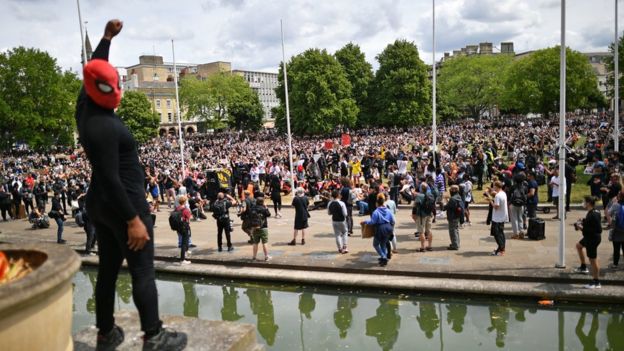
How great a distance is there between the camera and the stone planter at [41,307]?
8.09ft

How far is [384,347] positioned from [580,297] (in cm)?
378

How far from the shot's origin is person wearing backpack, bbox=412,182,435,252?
11875 millimetres

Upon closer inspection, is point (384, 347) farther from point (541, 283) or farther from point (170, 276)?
point (170, 276)

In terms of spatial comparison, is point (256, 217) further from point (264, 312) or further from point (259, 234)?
point (264, 312)

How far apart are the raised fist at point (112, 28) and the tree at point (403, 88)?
55349 millimetres

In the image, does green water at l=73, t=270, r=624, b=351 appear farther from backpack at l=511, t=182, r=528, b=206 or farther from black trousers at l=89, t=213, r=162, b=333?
backpack at l=511, t=182, r=528, b=206

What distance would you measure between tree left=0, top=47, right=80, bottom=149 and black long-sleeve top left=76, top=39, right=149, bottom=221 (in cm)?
4893

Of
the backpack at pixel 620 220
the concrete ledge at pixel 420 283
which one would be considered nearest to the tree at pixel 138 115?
the concrete ledge at pixel 420 283

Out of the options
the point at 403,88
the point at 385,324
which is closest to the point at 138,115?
the point at 403,88

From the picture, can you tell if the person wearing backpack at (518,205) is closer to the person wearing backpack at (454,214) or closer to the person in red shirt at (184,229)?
the person wearing backpack at (454,214)

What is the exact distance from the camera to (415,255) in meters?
11.6

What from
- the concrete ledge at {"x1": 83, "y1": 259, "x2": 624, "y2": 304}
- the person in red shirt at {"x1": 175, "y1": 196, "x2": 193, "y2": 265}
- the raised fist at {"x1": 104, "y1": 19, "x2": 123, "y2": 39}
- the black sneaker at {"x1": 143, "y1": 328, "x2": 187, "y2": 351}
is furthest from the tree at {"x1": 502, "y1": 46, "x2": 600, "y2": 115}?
the black sneaker at {"x1": 143, "y1": 328, "x2": 187, "y2": 351}

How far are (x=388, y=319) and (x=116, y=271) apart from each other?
18.1 feet

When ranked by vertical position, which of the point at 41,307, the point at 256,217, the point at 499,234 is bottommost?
the point at 499,234
